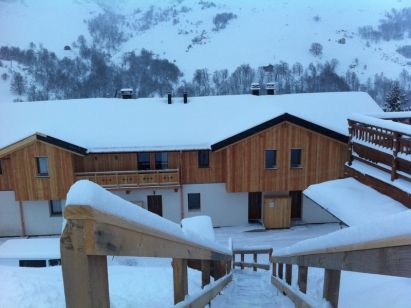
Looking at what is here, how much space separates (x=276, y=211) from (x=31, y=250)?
10.5m

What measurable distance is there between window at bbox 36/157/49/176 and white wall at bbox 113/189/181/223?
3.35 metres

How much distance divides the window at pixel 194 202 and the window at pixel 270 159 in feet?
12.1

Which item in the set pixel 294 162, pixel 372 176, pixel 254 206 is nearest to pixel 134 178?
pixel 254 206

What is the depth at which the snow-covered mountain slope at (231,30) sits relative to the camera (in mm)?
107781

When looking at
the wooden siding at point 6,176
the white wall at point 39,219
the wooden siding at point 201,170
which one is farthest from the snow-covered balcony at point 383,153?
the wooden siding at point 6,176

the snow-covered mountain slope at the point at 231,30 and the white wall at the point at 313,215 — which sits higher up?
the snow-covered mountain slope at the point at 231,30

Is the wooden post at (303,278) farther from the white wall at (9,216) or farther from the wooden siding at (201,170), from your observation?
the white wall at (9,216)

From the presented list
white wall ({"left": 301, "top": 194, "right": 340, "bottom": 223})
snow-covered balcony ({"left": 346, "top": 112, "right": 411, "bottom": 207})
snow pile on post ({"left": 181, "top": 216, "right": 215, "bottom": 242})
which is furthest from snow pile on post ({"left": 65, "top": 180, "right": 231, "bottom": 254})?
white wall ({"left": 301, "top": 194, "right": 340, "bottom": 223})

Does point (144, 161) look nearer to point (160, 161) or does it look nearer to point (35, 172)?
point (160, 161)

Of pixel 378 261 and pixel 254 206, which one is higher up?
pixel 378 261

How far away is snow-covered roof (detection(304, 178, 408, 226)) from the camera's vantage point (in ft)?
28.1

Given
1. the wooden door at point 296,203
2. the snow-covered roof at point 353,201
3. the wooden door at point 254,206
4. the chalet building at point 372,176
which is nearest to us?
the snow-covered roof at point 353,201

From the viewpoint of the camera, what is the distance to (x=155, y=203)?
1809cm

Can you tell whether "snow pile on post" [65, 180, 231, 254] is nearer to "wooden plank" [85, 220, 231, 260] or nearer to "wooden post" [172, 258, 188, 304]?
"wooden plank" [85, 220, 231, 260]
